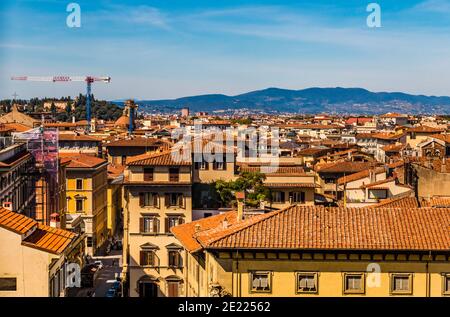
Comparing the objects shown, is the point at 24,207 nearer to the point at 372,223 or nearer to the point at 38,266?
the point at 38,266

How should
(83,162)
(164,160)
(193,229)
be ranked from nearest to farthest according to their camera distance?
(193,229) < (164,160) < (83,162)

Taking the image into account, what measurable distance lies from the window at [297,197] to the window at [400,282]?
12583 mm

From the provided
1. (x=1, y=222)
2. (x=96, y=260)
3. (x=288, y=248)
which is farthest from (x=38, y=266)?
(x=96, y=260)

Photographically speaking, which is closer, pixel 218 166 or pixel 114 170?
pixel 218 166

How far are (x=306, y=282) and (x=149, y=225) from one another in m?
12.1

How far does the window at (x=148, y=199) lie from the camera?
23656 millimetres

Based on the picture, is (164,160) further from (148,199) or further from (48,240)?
(48,240)

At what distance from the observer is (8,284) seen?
1164cm

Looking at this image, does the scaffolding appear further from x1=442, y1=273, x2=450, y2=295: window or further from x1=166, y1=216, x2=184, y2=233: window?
x1=442, y1=273, x2=450, y2=295: window

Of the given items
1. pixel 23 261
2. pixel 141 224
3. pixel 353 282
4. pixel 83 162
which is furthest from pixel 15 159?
pixel 353 282

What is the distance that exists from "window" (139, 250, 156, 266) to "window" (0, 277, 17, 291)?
11.4 m

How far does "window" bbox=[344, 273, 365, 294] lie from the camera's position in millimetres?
11903

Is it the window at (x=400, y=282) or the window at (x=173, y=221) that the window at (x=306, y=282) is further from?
the window at (x=173, y=221)
